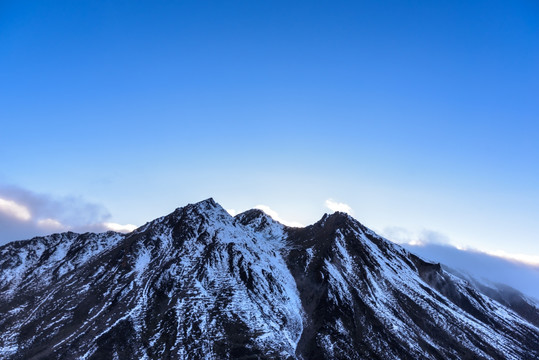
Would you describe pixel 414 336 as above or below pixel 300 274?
below

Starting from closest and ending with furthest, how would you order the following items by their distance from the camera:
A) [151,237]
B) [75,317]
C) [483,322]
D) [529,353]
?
[75,317] → [529,353] → [483,322] → [151,237]

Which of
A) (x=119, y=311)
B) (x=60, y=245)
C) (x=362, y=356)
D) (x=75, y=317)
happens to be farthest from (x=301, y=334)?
(x=60, y=245)

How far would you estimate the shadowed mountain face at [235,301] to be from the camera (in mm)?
94500

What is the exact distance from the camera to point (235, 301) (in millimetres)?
112625

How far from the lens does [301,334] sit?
105 meters

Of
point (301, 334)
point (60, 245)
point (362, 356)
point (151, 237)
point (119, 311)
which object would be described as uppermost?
point (60, 245)

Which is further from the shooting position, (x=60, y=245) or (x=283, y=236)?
(x=283, y=236)

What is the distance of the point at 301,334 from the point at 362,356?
1895 centimetres

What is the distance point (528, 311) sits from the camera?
187 m

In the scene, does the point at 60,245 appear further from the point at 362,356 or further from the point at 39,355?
the point at 362,356

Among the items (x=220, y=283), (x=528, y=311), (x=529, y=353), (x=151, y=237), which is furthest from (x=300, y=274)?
(x=528, y=311)

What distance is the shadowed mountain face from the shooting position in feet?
310

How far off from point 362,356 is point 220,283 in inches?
2066

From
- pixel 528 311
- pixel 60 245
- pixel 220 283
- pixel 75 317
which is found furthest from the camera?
pixel 528 311
